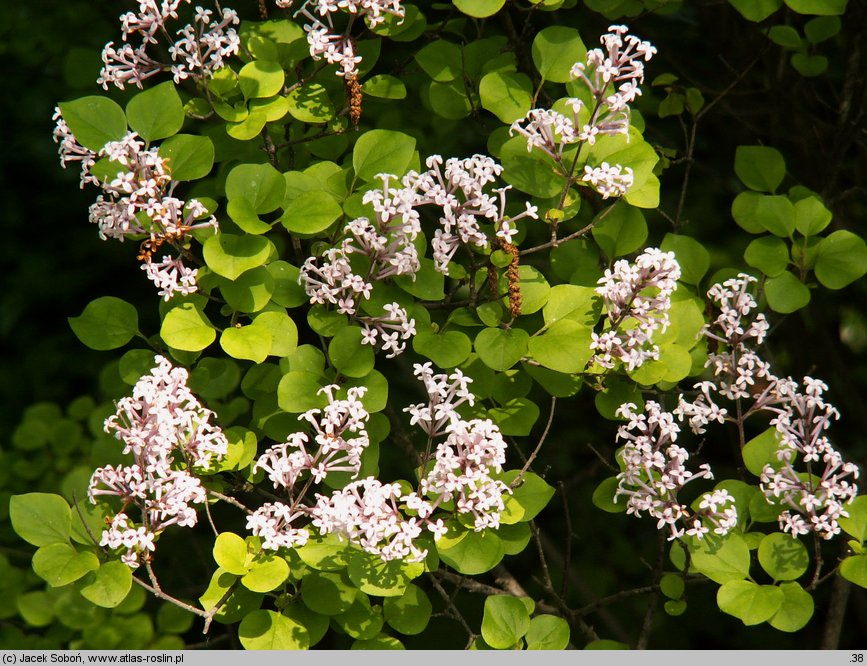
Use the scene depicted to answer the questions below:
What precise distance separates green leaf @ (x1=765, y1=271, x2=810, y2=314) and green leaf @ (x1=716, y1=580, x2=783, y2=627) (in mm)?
389

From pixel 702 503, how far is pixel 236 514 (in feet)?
3.84

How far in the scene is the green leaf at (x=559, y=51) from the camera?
1.16m

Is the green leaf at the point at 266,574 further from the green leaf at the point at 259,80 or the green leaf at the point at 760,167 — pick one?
the green leaf at the point at 760,167

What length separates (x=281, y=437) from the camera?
116 centimetres

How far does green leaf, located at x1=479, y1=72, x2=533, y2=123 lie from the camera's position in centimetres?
118

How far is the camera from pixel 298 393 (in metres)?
1.10

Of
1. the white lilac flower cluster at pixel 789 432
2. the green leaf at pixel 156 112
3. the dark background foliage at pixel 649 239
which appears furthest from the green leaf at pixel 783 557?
the green leaf at pixel 156 112

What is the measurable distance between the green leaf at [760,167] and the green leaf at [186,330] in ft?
2.68

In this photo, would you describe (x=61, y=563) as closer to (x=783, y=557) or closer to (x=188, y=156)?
(x=188, y=156)

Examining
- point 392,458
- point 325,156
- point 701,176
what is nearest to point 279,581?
point 325,156

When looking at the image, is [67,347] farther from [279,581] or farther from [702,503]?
[702,503]

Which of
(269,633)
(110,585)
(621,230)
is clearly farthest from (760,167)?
(110,585)

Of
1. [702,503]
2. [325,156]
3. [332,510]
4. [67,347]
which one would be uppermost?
[325,156]

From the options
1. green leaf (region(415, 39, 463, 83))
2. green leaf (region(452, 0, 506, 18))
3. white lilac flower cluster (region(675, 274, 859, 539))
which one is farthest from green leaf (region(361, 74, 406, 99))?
white lilac flower cluster (region(675, 274, 859, 539))
